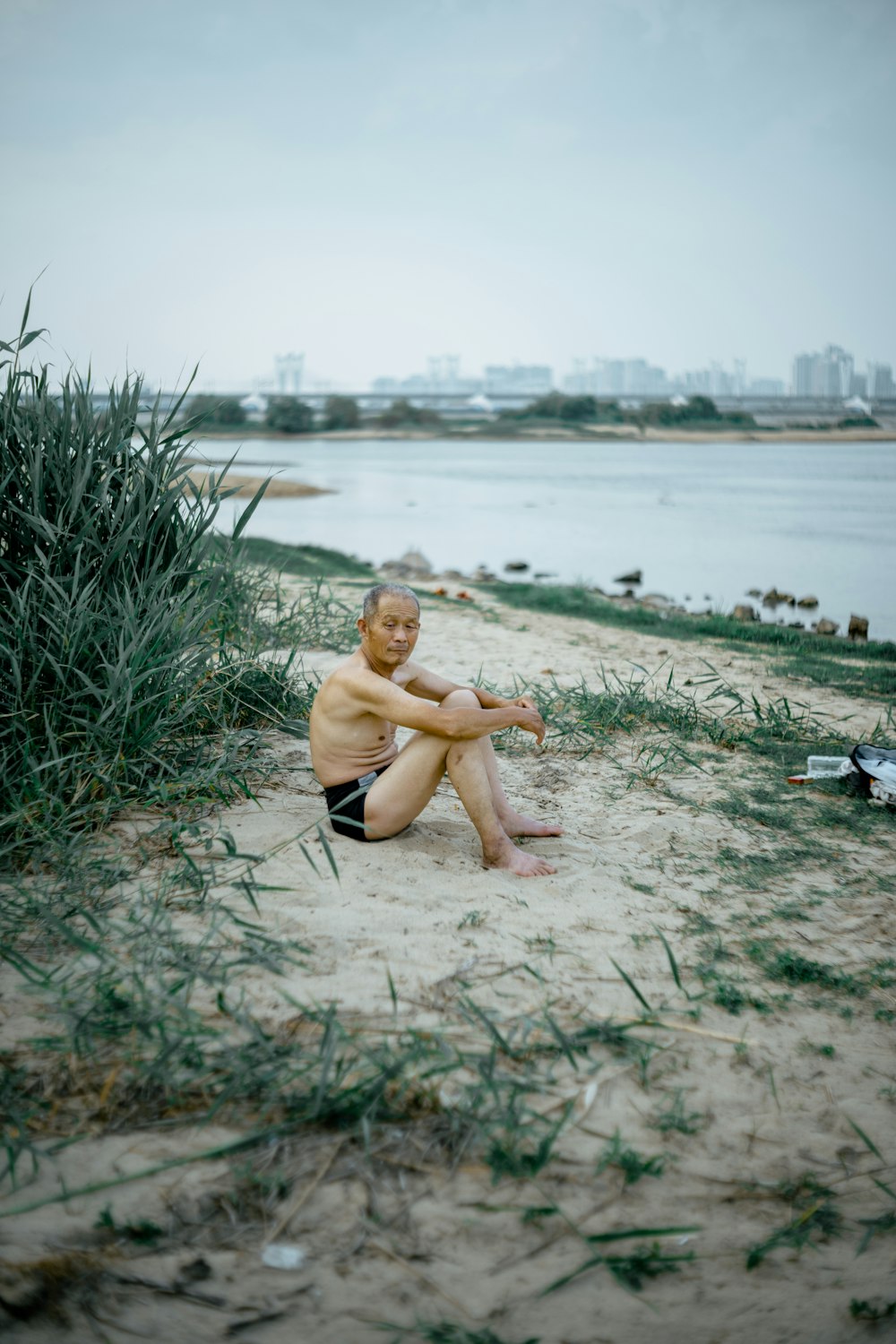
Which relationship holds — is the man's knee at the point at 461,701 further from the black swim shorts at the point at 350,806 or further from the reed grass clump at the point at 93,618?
the reed grass clump at the point at 93,618

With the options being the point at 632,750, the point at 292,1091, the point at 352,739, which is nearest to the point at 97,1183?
the point at 292,1091

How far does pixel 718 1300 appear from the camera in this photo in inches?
74.9

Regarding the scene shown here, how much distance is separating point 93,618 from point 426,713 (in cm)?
146

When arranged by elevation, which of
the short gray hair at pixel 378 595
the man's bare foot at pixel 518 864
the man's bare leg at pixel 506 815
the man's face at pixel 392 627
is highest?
the short gray hair at pixel 378 595

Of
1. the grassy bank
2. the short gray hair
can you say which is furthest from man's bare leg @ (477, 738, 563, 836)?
the grassy bank

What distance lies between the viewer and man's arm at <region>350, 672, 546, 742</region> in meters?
3.28

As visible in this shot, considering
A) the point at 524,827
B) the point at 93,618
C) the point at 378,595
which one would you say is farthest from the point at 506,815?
the point at 93,618

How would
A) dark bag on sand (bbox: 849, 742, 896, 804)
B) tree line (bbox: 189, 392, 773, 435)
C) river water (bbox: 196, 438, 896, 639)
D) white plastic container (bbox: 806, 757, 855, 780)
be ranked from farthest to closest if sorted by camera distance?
tree line (bbox: 189, 392, 773, 435) < river water (bbox: 196, 438, 896, 639) < white plastic container (bbox: 806, 757, 855, 780) < dark bag on sand (bbox: 849, 742, 896, 804)

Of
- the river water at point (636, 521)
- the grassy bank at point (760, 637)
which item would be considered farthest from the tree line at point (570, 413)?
the grassy bank at point (760, 637)

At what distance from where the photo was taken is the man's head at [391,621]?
3.43m

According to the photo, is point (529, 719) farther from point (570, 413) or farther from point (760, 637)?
point (570, 413)

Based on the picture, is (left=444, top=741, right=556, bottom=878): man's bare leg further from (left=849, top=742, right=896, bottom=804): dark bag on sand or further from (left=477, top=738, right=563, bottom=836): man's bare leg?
(left=849, top=742, right=896, bottom=804): dark bag on sand

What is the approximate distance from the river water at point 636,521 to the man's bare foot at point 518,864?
543cm

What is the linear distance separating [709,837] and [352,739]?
1.57 meters
